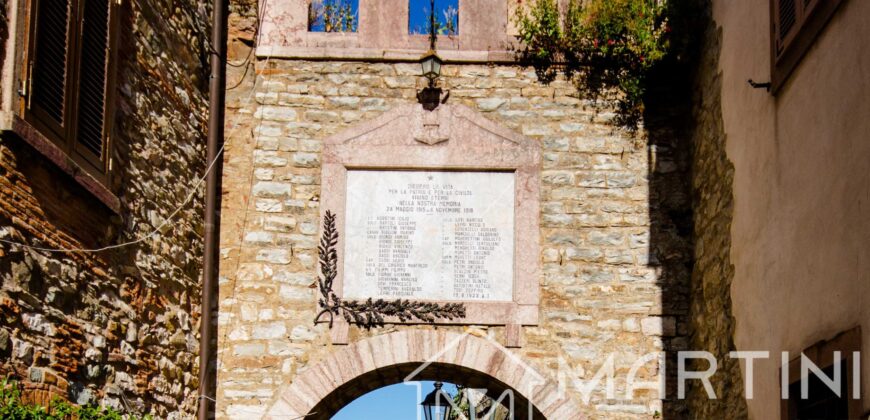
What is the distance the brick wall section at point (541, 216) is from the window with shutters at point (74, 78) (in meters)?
2.07

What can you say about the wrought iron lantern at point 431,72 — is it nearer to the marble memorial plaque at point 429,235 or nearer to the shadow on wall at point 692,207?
the marble memorial plaque at point 429,235

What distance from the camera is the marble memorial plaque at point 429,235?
8.55 meters

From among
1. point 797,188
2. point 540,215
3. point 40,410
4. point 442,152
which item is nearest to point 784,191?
point 797,188

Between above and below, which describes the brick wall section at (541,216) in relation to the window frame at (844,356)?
above

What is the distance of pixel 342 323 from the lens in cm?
845

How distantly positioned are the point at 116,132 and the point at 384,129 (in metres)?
2.37

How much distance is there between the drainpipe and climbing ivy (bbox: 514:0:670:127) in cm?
216

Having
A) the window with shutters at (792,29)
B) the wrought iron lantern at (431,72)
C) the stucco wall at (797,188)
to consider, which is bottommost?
the stucco wall at (797,188)

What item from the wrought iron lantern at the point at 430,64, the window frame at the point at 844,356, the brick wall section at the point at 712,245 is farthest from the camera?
the wrought iron lantern at the point at 430,64

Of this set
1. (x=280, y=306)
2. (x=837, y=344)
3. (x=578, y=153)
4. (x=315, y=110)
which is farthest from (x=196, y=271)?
(x=837, y=344)

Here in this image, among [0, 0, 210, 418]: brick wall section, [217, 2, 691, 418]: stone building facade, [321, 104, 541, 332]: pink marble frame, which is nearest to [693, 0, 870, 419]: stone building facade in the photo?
[217, 2, 691, 418]: stone building facade

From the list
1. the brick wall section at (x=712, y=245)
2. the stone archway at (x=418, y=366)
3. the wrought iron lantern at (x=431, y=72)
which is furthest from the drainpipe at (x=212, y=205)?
the brick wall section at (x=712, y=245)

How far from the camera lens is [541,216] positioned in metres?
8.67

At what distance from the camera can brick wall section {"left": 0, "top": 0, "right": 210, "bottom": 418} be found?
569cm
